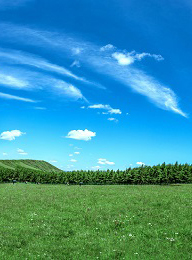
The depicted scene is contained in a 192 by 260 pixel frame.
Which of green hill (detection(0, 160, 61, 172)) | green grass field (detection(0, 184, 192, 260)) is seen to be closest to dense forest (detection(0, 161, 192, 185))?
green grass field (detection(0, 184, 192, 260))

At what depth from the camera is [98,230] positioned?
1766 cm

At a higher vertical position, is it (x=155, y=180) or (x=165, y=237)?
(x=155, y=180)

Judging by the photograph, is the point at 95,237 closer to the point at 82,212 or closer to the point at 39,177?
the point at 82,212

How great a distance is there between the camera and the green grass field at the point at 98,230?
14.0 metres

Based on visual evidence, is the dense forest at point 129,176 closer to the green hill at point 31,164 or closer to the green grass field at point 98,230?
the green grass field at point 98,230

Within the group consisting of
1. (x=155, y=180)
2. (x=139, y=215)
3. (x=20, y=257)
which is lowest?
(x=20, y=257)

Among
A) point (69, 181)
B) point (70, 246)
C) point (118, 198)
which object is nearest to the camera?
point (70, 246)

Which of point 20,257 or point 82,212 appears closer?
point 20,257

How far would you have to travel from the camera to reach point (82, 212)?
2177 cm

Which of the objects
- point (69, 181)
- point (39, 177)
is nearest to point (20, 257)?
point (69, 181)

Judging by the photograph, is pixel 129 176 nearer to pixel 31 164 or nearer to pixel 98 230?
pixel 98 230

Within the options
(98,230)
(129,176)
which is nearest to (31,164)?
(129,176)

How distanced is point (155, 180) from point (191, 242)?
55500mm

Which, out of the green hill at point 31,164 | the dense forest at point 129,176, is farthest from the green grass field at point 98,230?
the green hill at point 31,164
